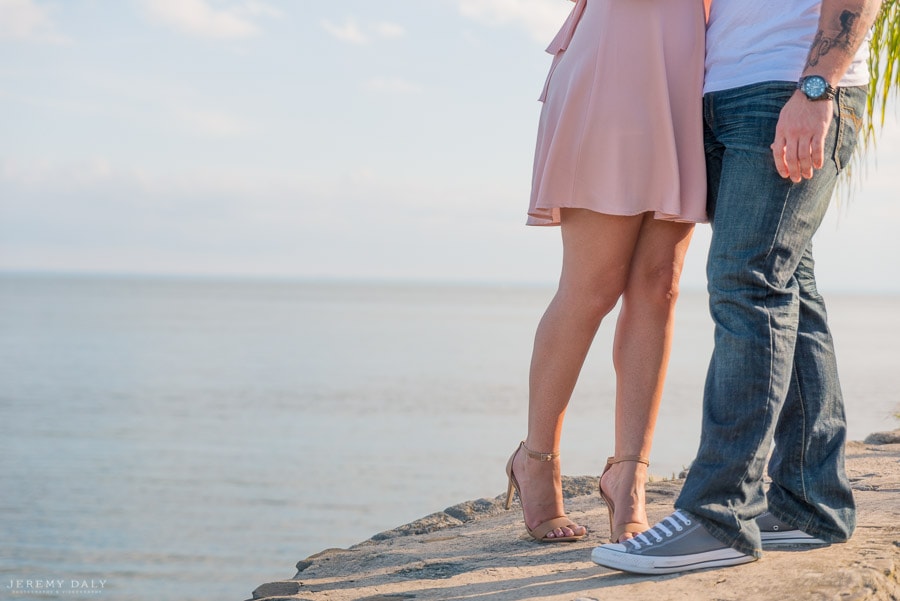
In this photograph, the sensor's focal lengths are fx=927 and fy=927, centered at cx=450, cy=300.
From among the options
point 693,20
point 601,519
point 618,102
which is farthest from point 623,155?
point 601,519

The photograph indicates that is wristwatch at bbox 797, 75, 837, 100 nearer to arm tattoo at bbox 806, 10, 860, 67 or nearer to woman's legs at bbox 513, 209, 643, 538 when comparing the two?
arm tattoo at bbox 806, 10, 860, 67

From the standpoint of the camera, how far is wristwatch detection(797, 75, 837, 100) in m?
2.15

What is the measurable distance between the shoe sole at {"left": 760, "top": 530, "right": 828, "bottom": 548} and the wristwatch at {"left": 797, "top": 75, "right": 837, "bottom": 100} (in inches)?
45.2

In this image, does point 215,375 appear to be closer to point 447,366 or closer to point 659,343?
point 447,366

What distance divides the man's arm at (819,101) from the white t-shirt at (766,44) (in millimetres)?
57

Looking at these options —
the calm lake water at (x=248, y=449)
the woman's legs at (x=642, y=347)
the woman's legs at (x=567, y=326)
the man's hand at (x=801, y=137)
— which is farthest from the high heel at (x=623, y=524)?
the calm lake water at (x=248, y=449)

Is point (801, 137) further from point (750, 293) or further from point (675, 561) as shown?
point (675, 561)

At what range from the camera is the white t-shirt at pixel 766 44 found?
2.25 metres

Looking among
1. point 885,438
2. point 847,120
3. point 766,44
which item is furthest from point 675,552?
point 885,438

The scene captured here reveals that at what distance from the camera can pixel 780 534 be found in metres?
2.50

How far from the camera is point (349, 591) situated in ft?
8.41

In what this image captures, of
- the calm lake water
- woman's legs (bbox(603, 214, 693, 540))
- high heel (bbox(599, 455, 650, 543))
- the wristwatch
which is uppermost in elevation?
the wristwatch

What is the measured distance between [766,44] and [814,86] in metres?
0.19

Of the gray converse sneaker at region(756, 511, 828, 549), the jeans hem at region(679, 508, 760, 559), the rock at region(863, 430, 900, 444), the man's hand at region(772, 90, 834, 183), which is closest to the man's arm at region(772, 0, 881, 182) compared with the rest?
the man's hand at region(772, 90, 834, 183)
